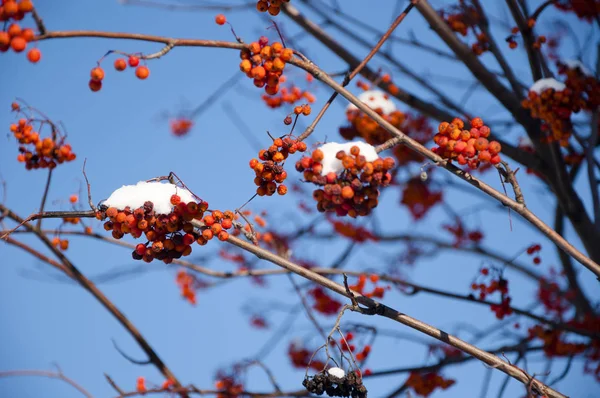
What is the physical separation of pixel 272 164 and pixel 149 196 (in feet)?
1.61

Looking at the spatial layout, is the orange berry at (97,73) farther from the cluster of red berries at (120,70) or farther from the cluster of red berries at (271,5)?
the cluster of red berries at (271,5)

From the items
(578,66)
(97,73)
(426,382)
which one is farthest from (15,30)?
(426,382)

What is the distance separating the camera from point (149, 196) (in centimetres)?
217

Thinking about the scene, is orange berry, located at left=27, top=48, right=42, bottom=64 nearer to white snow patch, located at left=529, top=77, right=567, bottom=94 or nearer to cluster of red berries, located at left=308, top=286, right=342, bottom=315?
white snow patch, located at left=529, top=77, right=567, bottom=94

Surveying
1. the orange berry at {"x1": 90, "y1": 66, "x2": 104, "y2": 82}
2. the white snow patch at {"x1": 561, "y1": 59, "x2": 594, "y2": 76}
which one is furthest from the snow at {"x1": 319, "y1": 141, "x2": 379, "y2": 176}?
the white snow patch at {"x1": 561, "y1": 59, "x2": 594, "y2": 76}

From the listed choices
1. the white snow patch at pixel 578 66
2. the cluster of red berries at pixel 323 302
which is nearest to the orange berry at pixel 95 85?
the white snow patch at pixel 578 66

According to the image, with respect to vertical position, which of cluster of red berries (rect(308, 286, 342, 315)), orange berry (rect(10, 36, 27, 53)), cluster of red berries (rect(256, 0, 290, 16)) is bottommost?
orange berry (rect(10, 36, 27, 53))

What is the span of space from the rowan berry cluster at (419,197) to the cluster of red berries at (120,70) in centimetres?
667

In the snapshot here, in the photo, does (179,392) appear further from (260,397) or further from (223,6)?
(223,6)

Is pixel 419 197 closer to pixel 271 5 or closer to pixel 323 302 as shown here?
pixel 323 302

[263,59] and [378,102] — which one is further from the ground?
[378,102]

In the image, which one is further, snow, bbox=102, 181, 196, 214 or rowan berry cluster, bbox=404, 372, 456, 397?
rowan berry cluster, bbox=404, 372, 456, 397

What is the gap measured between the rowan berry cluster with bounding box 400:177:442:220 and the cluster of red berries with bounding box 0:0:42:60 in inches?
280

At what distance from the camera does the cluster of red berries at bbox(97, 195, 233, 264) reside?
2119 mm
